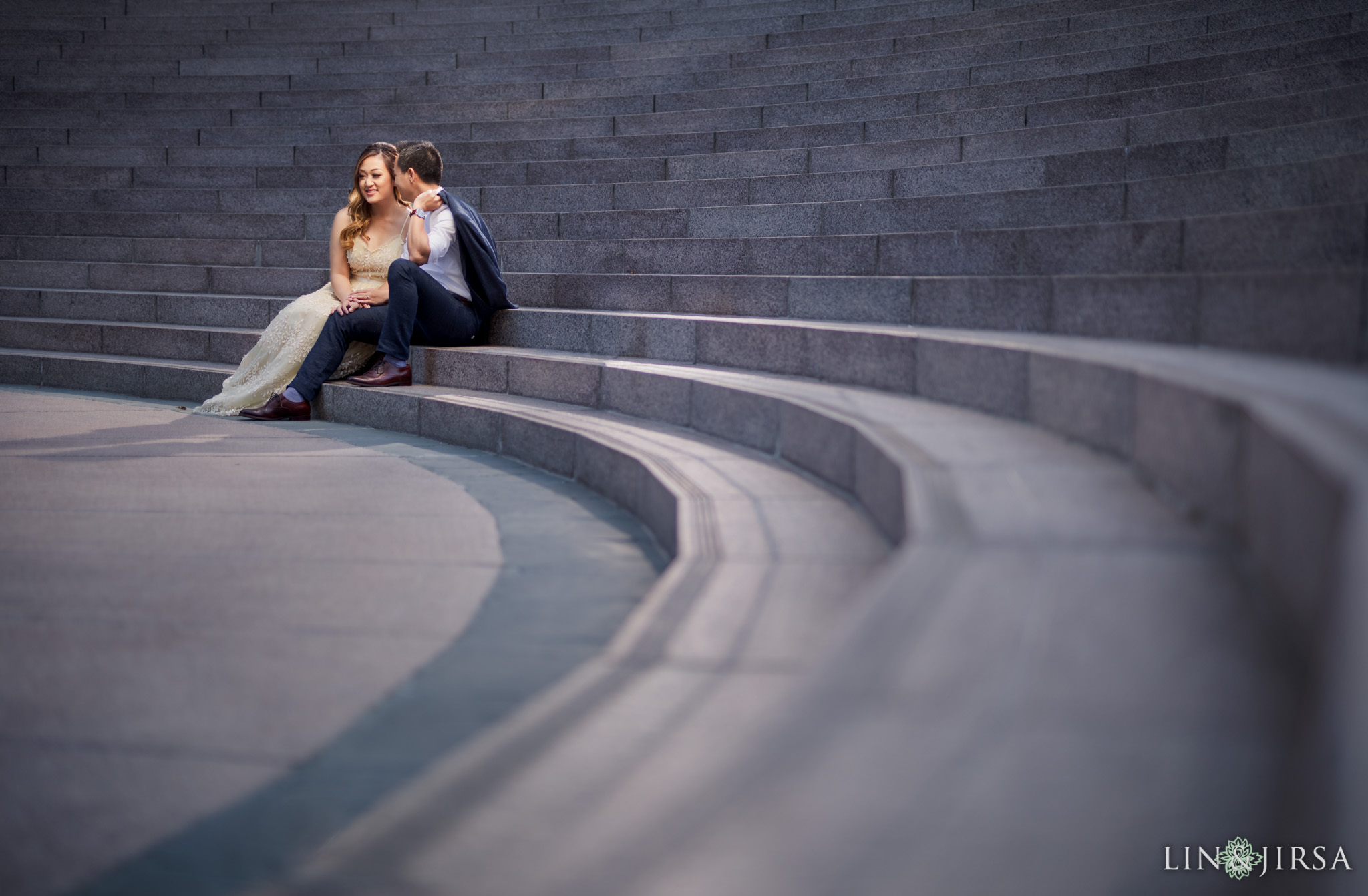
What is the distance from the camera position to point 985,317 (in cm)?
481

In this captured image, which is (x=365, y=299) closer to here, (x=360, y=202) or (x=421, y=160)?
(x=360, y=202)

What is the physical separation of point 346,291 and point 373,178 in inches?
28.3

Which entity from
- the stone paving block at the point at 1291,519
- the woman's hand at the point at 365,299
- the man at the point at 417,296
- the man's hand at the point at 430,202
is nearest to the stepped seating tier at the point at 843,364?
the stone paving block at the point at 1291,519

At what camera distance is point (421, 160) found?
673 centimetres

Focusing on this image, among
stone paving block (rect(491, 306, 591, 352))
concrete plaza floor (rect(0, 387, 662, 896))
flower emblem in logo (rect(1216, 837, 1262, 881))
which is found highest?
stone paving block (rect(491, 306, 591, 352))

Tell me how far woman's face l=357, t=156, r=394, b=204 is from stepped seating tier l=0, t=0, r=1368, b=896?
107 centimetres

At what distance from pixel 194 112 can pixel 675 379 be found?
830 centimetres

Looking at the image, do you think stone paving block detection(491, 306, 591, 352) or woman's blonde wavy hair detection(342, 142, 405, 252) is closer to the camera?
stone paving block detection(491, 306, 591, 352)

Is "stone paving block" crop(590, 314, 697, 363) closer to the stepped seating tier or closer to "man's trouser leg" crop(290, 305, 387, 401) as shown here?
the stepped seating tier

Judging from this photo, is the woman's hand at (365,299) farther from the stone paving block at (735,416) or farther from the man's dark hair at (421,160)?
the stone paving block at (735,416)

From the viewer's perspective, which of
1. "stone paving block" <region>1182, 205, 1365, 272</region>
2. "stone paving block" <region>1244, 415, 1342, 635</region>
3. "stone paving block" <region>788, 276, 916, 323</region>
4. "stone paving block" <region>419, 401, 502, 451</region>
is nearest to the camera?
"stone paving block" <region>1244, 415, 1342, 635</region>

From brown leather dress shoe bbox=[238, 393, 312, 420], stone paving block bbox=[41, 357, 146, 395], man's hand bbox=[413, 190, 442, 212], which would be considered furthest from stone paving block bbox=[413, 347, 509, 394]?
stone paving block bbox=[41, 357, 146, 395]

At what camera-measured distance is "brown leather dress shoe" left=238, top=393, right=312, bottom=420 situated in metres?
6.61

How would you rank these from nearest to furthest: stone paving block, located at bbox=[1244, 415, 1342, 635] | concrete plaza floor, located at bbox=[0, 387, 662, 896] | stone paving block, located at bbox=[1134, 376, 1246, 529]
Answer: stone paving block, located at bbox=[1244, 415, 1342, 635], concrete plaza floor, located at bbox=[0, 387, 662, 896], stone paving block, located at bbox=[1134, 376, 1246, 529]
